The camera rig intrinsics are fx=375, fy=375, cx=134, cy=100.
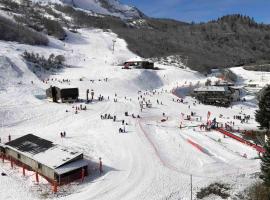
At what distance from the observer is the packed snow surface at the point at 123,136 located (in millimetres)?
29250

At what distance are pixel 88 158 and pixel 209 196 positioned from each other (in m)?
12.1

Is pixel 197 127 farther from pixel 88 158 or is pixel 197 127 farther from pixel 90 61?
pixel 90 61

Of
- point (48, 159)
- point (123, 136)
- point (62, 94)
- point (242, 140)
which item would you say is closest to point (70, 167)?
point (48, 159)

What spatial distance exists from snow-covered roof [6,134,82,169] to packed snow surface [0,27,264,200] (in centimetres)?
176

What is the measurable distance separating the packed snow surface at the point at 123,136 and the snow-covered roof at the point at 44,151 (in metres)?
1.76

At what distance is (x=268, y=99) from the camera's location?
1778 inches

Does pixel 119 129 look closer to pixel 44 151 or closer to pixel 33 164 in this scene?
pixel 44 151

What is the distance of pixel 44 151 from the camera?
3212 centimetres

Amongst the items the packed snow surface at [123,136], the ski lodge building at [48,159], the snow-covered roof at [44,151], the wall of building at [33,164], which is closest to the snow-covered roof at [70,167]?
the ski lodge building at [48,159]

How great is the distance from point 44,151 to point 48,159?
1739 millimetres

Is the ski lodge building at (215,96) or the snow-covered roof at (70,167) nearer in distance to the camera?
the snow-covered roof at (70,167)

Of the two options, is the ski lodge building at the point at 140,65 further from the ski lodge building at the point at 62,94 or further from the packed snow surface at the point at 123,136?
the ski lodge building at the point at 62,94

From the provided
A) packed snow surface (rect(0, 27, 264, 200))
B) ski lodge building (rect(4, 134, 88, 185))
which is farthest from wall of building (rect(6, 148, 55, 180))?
packed snow surface (rect(0, 27, 264, 200))

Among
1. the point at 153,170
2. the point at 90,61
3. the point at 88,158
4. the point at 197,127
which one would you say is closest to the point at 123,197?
the point at 153,170
